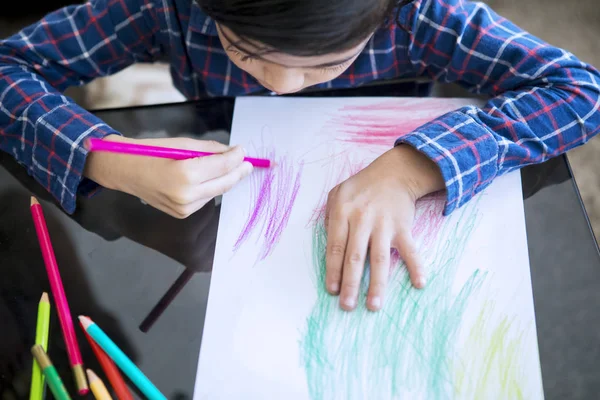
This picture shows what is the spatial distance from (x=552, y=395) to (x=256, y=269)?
283 mm

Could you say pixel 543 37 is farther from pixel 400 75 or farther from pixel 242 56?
pixel 242 56

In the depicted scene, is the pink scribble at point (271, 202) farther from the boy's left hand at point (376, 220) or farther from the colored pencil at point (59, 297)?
A: the colored pencil at point (59, 297)

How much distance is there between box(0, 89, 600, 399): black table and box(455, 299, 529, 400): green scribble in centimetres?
2

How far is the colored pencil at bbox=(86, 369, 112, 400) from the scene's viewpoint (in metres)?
0.46

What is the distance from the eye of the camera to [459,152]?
21.9 inches

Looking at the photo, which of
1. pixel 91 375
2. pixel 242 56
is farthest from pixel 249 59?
pixel 91 375

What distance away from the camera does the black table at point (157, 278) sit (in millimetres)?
484

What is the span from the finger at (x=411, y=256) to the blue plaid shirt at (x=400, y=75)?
6 centimetres

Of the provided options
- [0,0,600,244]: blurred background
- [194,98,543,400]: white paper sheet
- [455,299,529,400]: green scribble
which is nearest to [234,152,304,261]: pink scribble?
[194,98,543,400]: white paper sheet

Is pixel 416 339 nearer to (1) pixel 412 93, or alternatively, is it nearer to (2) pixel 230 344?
(2) pixel 230 344

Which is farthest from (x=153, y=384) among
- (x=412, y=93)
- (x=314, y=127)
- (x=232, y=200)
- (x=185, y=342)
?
(x=412, y=93)

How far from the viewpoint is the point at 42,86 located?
2.12ft

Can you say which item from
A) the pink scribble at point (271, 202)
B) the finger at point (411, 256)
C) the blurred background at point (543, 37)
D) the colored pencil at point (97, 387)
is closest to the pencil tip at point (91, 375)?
the colored pencil at point (97, 387)

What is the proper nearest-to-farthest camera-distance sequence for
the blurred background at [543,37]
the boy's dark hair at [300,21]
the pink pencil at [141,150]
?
the boy's dark hair at [300,21] < the pink pencil at [141,150] < the blurred background at [543,37]
